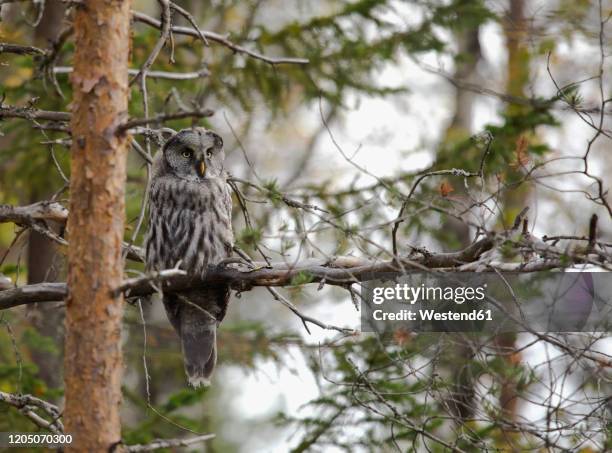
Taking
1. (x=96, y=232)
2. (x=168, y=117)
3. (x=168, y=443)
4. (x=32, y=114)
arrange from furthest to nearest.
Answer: (x=32, y=114), (x=96, y=232), (x=168, y=443), (x=168, y=117)

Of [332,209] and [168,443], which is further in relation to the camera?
[332,209]

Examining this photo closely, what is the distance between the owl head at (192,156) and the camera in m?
4.89

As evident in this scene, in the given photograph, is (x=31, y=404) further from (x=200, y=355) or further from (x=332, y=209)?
(x=332, y=209)

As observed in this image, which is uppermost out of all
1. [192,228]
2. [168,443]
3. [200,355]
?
[192,228]

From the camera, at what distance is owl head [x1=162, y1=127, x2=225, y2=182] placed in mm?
4887

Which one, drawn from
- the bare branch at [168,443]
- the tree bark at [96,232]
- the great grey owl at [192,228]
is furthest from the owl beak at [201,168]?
the bare branch at [168,443]

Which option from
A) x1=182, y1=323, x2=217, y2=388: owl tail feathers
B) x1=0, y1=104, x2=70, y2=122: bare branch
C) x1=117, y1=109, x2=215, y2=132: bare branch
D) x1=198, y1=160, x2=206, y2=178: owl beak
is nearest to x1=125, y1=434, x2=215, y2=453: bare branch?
x1=117, y1=109, x2=215, y2=132: bare branch

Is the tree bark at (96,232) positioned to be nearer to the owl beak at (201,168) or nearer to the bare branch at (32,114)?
the bare branch at (32,114)

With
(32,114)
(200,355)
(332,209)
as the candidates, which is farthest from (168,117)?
(332,209)

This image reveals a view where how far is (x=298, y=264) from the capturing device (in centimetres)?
378

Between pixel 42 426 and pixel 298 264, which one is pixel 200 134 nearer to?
pixel 298 264

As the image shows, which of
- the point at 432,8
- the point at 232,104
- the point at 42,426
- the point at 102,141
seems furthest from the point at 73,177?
the point at 432,8

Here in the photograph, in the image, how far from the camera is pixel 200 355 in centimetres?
486

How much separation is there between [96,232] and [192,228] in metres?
1.46
